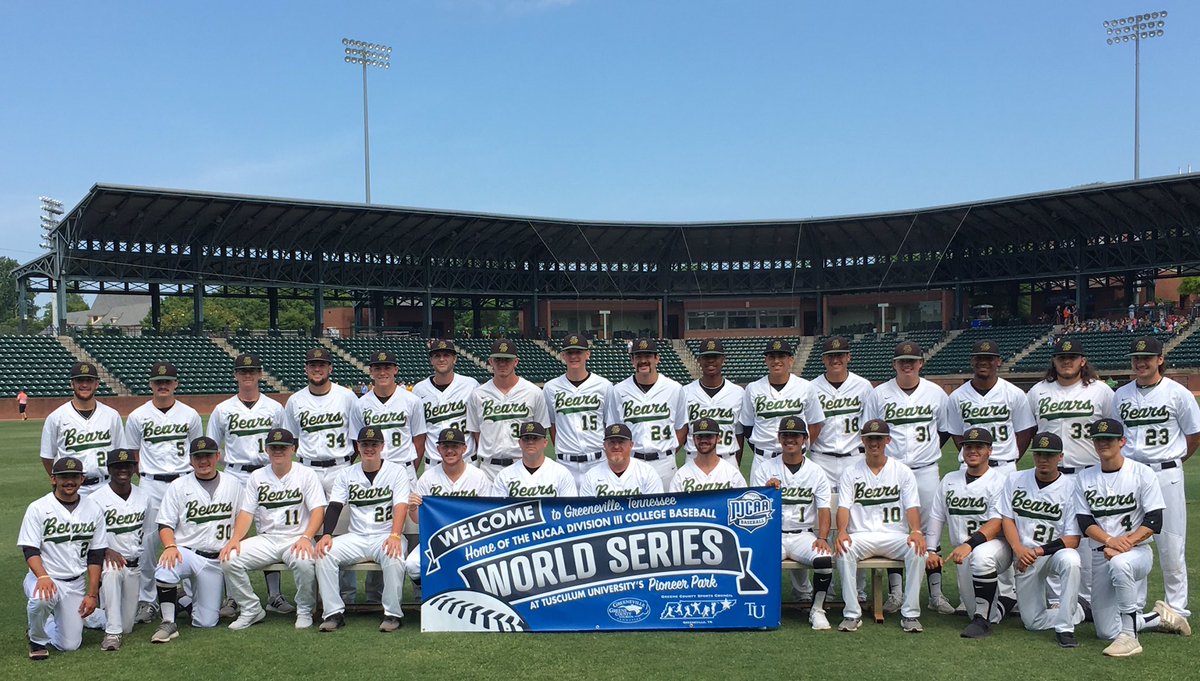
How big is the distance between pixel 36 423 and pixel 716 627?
29.7 m

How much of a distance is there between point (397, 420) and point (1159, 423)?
20.9 feet

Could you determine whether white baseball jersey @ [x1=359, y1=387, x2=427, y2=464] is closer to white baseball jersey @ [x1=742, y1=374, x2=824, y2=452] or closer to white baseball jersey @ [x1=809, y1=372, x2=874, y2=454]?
white baseball jersey @ [x1=742, y1=374, x2=824, y2=452]

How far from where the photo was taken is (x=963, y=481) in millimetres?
7066

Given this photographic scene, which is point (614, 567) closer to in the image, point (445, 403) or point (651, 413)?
point (651, 413)

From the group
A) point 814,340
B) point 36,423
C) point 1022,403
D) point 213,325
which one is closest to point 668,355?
point 814,340

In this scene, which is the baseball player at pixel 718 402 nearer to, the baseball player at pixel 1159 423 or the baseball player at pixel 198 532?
the baseball player at pixel 1159 423

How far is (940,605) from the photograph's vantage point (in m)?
7.18

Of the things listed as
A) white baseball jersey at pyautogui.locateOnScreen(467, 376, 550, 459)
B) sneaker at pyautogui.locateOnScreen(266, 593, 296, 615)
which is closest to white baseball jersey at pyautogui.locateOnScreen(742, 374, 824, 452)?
white baseball jersey at pyautogui.locateOnScreen(467, 376, 550, 459)

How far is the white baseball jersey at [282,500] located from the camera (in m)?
7.31

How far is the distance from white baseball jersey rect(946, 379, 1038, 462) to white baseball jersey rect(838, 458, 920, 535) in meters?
0.94

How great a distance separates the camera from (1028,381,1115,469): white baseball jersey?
23.5 feet

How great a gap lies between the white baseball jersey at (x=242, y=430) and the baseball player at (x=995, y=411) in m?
6.08

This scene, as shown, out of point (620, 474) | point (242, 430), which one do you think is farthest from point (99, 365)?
point (620, 474)

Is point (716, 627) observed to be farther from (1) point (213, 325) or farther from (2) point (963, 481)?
(1) point (213, 325)
